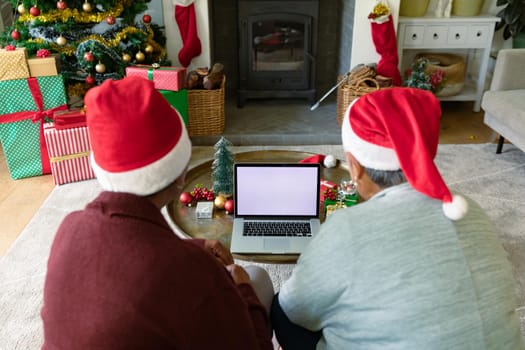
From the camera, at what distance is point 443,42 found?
389 centimetres

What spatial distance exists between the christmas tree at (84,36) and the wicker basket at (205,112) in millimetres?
464

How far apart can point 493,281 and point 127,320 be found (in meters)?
0.74

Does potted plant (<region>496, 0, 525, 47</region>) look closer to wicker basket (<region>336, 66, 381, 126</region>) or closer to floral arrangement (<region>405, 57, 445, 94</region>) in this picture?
floral arrangement (<region>405, 57, 445, 94</region>)

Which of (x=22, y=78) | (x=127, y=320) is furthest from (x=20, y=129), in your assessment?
(x=127, y=320)

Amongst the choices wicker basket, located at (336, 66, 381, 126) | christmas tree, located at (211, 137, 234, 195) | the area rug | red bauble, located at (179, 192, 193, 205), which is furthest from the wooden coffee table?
wicker basket, located at (336, 66, 381, 126)

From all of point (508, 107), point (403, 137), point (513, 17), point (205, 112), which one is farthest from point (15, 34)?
point (513, 17)

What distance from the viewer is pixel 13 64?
2848 mm

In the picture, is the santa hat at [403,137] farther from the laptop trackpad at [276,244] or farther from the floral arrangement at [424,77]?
the floral arrangement at [424,77]

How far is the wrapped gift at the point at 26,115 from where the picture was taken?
2891 mm

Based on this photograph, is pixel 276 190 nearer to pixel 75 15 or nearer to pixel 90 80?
pixel 90 80

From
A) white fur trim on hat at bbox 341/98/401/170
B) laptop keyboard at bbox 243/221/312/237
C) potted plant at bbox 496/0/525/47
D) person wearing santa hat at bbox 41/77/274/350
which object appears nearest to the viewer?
person wearing santa hat at bbox 41/77/274/350

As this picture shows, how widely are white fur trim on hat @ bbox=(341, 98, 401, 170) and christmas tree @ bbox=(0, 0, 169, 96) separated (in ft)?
8.12

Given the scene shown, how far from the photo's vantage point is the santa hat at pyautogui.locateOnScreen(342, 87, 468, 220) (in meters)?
1.02

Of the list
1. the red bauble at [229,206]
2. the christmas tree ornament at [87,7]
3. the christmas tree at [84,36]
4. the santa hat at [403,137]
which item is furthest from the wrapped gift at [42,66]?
the santa hat at [403,137]
